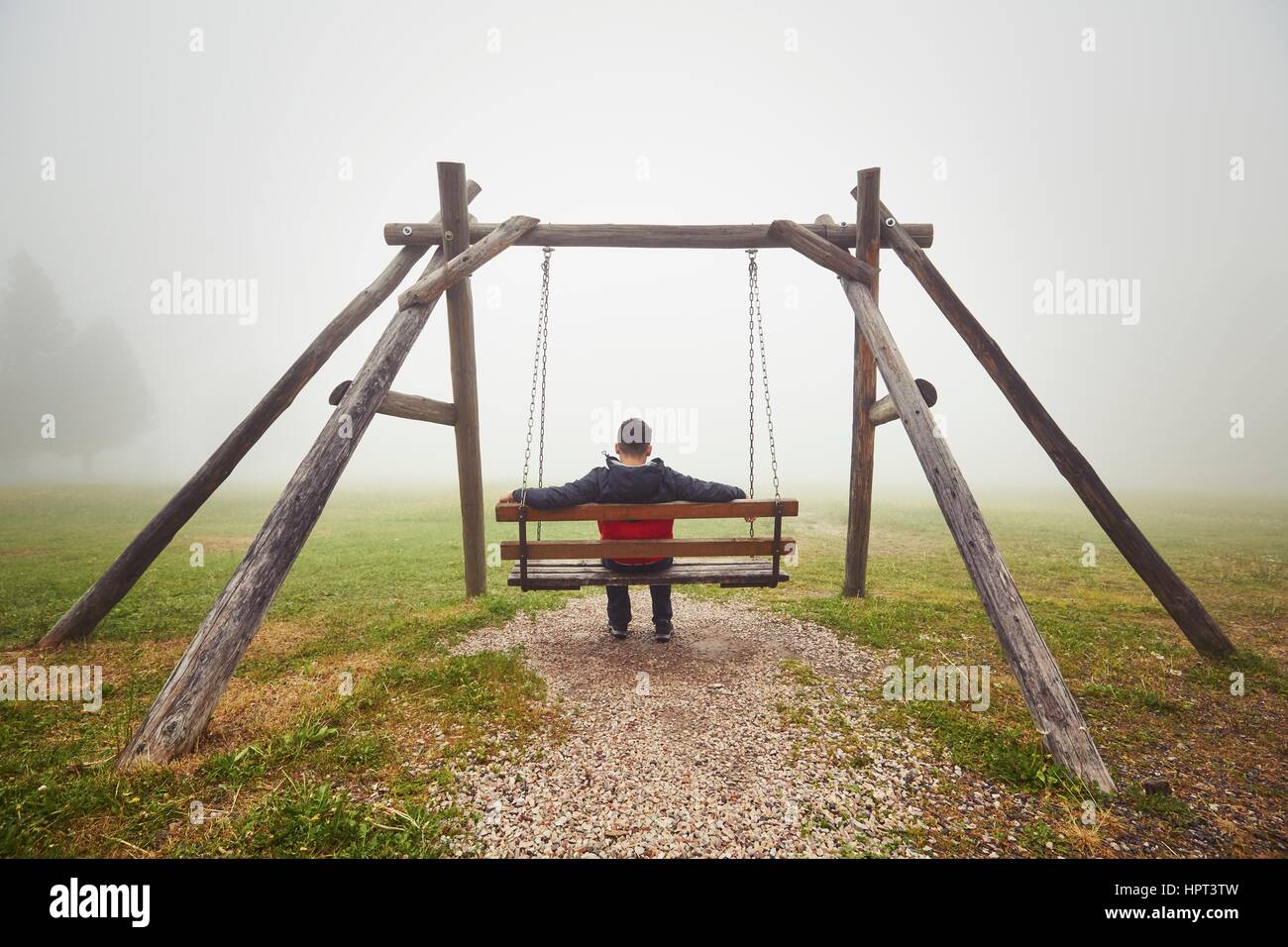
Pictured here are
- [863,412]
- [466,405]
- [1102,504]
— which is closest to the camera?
[1102,504]

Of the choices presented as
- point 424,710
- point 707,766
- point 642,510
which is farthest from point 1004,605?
point 424,710

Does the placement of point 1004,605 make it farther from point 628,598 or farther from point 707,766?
point 628,598

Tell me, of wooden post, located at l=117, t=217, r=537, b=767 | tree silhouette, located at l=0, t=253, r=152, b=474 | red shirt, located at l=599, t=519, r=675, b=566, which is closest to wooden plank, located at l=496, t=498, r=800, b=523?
red shirt, located at l=599, t=519, r=675, b=566

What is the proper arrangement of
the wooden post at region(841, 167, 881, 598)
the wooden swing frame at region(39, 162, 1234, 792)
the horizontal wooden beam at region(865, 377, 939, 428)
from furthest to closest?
the wooden post at region(841, 167, 881, 598), the horizontal wooden beam at region(865, 377, 939, 428), the wooden swing frame at region(39, 162, 1234, 792)

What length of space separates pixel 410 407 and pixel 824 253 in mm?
5730

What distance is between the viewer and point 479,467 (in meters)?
8.27

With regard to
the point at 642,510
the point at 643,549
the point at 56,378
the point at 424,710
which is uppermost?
the point at 56,378

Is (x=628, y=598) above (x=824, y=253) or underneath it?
underneath

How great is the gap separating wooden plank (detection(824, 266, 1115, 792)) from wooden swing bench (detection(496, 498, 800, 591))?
→ 55.4 inches

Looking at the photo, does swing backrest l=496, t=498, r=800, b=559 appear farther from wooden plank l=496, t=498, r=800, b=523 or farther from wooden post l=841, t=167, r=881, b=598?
wooden post l=841, t=167, r=881, b=598

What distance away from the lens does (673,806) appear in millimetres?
3459

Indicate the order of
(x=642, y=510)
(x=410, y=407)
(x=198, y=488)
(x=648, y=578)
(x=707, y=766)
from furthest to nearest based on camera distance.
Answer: (x=410, y=407)
(x=198, y=488)
(x=648, y=578)
(x=642, y=510)
(x=707, y=766)

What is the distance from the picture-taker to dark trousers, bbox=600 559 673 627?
241 inches
